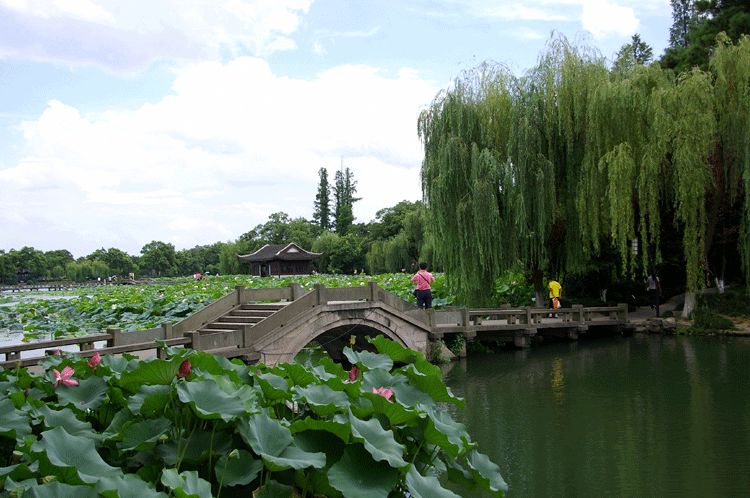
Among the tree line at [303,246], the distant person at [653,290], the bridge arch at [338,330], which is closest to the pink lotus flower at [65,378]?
the bridge arch at [338,330]

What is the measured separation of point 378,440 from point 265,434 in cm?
40

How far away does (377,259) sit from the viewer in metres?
49.1

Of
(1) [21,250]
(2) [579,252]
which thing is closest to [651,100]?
(2) [579,252]

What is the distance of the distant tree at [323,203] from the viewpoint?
233 feet

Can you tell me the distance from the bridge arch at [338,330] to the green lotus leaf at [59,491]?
9.58 m

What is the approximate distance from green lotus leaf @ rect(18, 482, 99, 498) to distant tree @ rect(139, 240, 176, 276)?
80986mm

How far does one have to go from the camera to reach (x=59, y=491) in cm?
200

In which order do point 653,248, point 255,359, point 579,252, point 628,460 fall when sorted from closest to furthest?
point 628,460, point 255,359, point 579,252, point 653,248

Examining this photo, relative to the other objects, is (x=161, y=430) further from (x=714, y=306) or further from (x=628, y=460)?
(x=714, y=306)

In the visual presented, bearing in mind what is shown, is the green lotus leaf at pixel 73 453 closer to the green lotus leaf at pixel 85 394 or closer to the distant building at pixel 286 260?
the green lotus leaf at pixel 85 394

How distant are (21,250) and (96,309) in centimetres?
6195

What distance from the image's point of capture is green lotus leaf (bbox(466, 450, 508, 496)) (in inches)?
119

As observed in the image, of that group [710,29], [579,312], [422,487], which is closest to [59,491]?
[422,487]

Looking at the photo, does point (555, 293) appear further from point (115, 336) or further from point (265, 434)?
point (265, 434)
